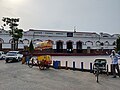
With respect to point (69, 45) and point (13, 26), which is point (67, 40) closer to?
point (69, 45)

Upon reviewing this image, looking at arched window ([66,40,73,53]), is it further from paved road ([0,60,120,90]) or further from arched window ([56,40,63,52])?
paved road ([0,60,120,90])

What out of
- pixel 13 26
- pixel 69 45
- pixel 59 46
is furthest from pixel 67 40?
pixel 13 26

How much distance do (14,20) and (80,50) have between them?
20.3 metres

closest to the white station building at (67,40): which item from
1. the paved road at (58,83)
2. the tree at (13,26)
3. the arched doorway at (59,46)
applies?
the arched doorway at (59,46)

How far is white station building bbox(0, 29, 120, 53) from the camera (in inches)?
2024

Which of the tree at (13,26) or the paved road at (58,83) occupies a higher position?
the tree at (13,26)

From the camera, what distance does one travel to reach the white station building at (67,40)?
51.4 m

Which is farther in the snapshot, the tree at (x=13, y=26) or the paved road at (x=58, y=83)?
the tree at (x=13, y=26)

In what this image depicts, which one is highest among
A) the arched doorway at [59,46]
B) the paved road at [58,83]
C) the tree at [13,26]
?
the tree at [13,26]

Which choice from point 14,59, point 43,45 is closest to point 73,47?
point 14,59

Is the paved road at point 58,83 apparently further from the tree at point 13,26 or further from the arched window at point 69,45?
the arched window at point 69,45

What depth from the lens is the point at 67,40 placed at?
56.7 meters

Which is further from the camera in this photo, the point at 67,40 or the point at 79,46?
the point at 79,46

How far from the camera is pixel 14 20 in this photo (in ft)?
151
